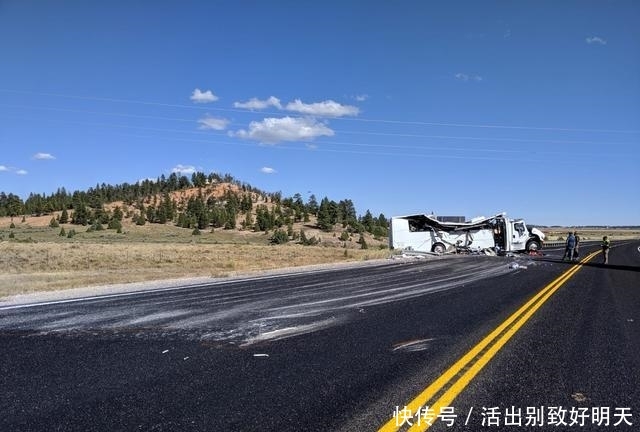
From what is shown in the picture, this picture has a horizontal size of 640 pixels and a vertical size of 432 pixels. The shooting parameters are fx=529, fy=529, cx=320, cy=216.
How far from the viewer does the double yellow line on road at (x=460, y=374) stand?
451cm

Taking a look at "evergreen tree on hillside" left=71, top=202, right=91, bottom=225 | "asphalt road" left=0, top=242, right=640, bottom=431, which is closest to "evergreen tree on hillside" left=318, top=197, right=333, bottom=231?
"evergreen tree on hillside" left=71, top=202, right=91, bottom=225

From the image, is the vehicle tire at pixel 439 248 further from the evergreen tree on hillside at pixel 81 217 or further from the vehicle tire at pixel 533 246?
the evergreen tree on hillside at pixel 81 217

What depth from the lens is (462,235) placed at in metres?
38.8

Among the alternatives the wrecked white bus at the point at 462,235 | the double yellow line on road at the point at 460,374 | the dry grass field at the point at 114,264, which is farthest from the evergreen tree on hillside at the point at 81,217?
the double yellow line on road at the point at 460,374

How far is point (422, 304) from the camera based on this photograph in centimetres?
1143

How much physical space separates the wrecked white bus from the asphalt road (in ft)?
88.3

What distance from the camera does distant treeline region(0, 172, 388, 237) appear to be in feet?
301

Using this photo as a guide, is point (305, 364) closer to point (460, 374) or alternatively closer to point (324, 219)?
point (460, 374)

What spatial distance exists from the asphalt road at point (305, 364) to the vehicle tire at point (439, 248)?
26.7 metres

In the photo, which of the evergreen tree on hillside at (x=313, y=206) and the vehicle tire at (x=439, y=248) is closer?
the vehicle tire at (x=439, y=248)

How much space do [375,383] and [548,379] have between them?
189 centimetres

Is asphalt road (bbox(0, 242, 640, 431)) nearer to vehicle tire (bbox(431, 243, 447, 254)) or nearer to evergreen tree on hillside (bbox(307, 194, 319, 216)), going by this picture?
vehicle tire (bbox(431, 243, 447, 254))

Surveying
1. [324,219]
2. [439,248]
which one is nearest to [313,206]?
[324,219]

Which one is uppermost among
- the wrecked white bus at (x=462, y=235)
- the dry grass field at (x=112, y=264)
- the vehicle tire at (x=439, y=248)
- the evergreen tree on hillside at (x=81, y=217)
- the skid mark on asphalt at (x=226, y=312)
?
the evergreen tree on hillside at (x=81, y=217)
